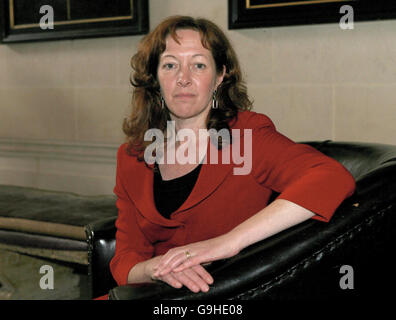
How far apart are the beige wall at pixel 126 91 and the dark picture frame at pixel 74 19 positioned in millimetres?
76

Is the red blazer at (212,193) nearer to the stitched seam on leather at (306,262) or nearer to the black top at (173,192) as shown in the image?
the black top at (173,192)

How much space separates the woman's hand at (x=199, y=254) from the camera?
142cm

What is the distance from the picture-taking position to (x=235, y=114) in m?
1.98

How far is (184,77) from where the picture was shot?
75.9 inches

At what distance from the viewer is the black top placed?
1.94 metres

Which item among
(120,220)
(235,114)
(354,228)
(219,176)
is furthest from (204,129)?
(354,228)

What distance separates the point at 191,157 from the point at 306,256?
739 millimetres

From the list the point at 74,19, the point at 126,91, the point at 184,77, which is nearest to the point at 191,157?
the point at 184,77

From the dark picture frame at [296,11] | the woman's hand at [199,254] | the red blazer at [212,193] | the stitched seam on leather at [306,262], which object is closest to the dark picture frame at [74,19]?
the dark picture frame at [296,11]

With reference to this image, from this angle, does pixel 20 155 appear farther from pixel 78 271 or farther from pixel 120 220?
pixel 120 220
